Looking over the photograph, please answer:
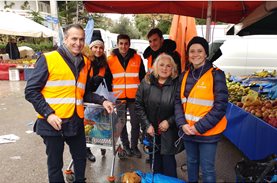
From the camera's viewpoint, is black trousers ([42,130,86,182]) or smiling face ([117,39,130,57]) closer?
black trousers ([42,130,86,182])

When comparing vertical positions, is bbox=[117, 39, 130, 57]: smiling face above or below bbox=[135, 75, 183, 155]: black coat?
above

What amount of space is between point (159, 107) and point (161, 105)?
4 cm

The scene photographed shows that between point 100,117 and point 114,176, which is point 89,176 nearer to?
point 114,176

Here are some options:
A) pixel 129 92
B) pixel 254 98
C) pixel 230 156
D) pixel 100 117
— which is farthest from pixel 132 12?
pixel 230 156

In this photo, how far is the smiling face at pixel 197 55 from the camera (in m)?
2.74

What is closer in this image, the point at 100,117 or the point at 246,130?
the point at 100,117

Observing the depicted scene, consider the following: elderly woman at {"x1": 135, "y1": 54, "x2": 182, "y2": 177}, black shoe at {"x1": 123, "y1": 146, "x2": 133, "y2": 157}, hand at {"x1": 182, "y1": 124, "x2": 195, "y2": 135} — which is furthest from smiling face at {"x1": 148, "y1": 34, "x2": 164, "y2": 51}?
hand at {"x1": 182, "y1": 124, "x2": 195, "y2": 135}

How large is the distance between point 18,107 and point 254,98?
6328 millimetres

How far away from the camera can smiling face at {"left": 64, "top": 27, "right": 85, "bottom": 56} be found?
8.69 ft

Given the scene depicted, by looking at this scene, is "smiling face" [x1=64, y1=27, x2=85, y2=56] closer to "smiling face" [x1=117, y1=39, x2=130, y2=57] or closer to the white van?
"smiling face" [x1=117, y1=39, x2=130, y2=57]

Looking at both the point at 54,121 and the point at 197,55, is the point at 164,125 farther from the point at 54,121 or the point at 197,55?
the point at 54,121

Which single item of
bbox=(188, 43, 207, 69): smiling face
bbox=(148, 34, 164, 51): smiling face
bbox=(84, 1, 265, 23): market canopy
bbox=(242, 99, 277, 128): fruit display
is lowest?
bbox=(242, 99, 277, 128): fruit display

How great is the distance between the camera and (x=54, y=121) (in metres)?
2.49

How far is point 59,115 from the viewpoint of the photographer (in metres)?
2.63
